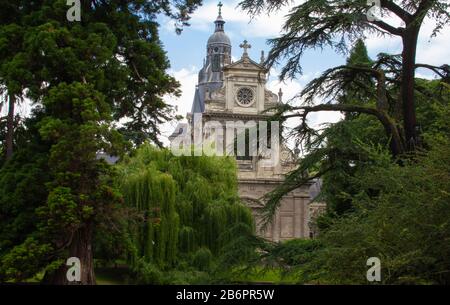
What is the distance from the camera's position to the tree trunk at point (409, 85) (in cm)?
1225

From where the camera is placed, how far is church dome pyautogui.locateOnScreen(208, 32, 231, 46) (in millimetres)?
44250

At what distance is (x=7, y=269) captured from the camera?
12.1 metres

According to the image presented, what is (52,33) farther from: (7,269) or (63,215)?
(7,269)

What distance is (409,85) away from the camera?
12359 millimetres

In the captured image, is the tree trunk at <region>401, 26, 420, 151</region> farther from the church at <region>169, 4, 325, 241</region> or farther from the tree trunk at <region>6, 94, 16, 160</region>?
the church at <region>169, 4, 325, 241</region>

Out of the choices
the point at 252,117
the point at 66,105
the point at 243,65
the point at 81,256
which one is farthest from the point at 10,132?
the point at 243,65

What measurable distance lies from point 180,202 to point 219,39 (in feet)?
82.2

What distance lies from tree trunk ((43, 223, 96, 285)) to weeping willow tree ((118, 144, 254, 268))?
424 centimetres

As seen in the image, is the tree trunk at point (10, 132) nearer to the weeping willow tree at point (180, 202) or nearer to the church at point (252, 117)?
the weeping willow tree at point (180, 202)

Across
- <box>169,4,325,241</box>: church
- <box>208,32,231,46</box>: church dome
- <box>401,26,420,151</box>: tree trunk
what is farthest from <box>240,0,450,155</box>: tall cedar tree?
<box>208,32,231,46</box>: church dome

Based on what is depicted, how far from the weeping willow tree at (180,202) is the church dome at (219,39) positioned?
21507mm
